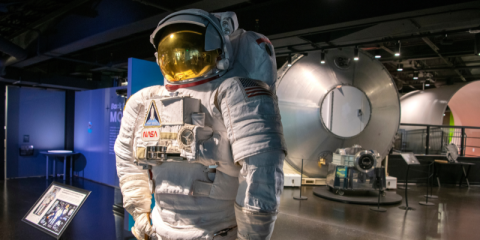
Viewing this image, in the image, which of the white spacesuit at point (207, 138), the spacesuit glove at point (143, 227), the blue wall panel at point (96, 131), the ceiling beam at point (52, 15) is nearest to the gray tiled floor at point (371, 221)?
the spacesuit glove at point (143, 227)

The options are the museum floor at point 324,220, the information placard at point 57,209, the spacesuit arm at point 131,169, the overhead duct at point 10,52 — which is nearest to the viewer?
the spacesuit arm at point 131,169

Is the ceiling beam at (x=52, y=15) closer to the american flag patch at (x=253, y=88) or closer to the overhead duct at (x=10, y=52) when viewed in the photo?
the overhead duct at (x=10, y=52)

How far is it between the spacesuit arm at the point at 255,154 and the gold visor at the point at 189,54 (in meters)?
0.29

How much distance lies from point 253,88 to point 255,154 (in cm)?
33

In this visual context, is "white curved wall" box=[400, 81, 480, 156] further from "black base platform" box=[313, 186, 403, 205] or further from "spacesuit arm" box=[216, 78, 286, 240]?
"spacesuit arm" box=[216, 78, 286, 240]

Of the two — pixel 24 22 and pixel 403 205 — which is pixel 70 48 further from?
pixel 403 205

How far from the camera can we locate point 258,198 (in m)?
1.41

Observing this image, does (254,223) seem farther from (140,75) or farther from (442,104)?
(442,104)

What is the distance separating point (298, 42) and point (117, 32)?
138 inches

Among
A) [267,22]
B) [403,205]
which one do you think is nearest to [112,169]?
[267,22]

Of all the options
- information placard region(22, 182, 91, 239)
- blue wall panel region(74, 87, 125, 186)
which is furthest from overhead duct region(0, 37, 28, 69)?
information placard region(22, 182, 91, 239)

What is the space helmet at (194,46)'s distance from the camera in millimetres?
1691

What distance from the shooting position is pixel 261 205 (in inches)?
55.0

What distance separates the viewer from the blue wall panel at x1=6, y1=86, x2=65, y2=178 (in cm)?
796
